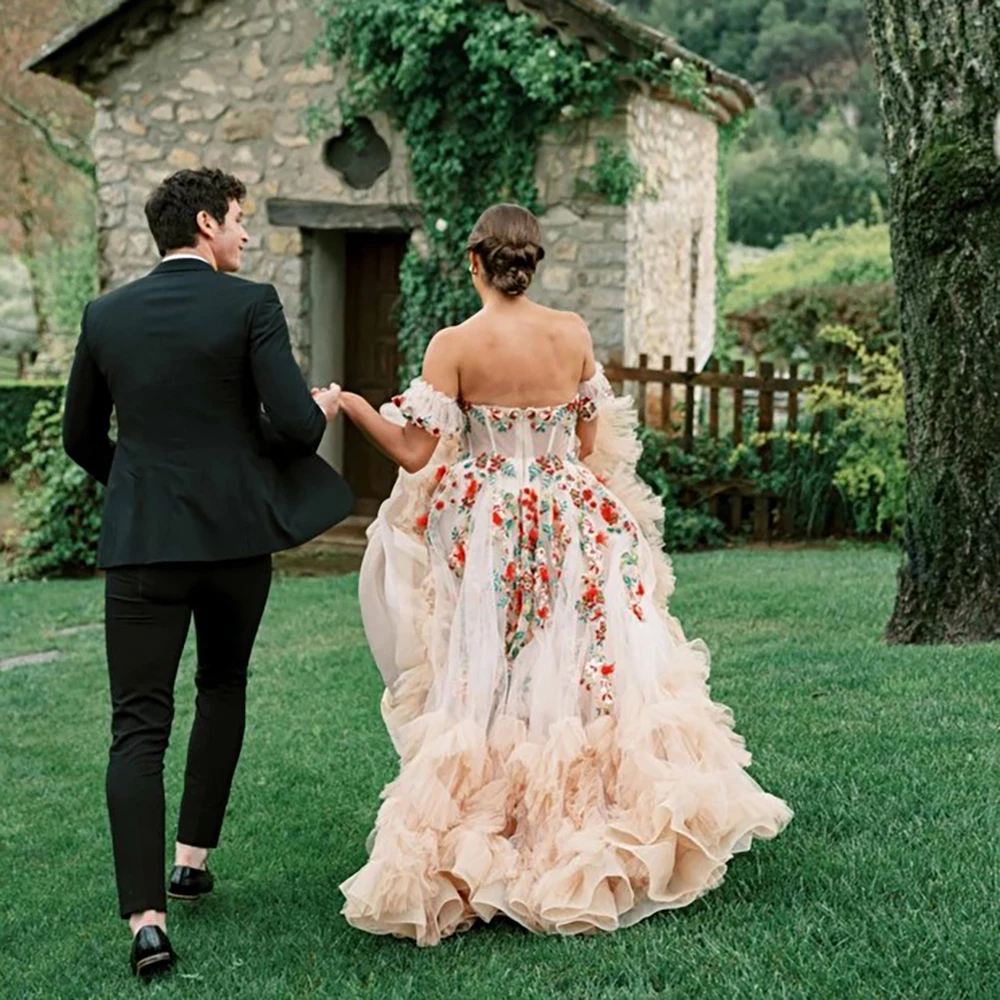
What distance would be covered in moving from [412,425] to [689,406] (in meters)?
8.64

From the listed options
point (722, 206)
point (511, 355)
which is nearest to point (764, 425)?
point (722, 206)

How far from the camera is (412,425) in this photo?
407cm

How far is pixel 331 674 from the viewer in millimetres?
7973

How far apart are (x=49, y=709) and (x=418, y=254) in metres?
5.88

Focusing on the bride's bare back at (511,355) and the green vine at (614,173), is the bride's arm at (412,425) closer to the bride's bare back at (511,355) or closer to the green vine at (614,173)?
the bride's bare back at (511,355)

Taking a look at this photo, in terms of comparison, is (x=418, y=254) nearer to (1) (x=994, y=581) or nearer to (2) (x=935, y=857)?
(1) (x=994, y=581)

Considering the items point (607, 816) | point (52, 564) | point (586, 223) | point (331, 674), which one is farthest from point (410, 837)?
point (52, 564)

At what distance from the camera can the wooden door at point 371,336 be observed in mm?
13586

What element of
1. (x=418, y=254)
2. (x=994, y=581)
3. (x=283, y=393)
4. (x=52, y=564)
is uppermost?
(x=418, y=254)

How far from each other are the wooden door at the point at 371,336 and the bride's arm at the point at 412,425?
9.48 meters

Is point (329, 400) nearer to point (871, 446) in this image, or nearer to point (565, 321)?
point (565, 321)

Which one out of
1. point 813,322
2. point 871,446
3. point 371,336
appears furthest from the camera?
point 813,322

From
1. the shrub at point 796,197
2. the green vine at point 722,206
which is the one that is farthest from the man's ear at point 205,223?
the shrub at point 796,197

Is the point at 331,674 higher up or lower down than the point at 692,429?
lower down
